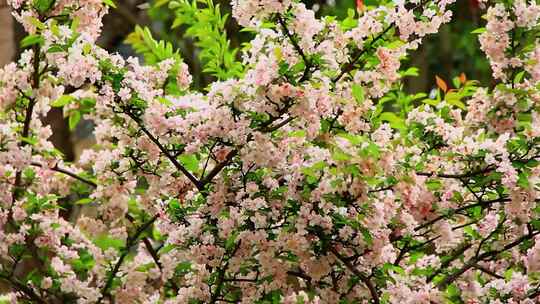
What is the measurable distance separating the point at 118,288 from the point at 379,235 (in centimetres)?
158

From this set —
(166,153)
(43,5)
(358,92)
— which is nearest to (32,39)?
(43,5)

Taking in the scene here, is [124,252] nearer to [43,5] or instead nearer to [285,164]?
[285,164]

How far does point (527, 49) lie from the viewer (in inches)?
163

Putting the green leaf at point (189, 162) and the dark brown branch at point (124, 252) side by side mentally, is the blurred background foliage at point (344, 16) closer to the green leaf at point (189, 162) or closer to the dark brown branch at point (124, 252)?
the dark brown branch at point (124, 252)

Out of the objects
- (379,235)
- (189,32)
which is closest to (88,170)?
(189,32)

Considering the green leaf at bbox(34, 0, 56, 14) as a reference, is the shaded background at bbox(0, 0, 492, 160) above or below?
above

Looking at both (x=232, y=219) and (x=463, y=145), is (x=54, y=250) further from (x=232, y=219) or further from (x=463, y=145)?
(x=463, y=145)

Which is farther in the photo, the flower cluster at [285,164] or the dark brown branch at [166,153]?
the dark brown branch at [166,153]

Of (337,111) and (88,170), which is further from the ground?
(88,170)

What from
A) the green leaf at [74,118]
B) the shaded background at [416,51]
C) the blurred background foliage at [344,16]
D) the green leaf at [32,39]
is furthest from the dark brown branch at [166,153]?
the blurred background foliage at [344,16]

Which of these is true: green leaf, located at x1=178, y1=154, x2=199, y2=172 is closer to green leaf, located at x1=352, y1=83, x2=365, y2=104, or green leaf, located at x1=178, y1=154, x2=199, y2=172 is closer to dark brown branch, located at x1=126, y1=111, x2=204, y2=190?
dark brown branch, located at x1=126, y1=111, x2=204, y2=190

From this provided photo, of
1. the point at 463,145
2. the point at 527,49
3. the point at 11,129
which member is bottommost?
the point at 11,129

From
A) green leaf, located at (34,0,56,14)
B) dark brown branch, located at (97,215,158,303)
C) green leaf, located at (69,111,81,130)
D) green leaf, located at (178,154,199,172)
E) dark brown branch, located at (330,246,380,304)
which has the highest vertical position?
green leaf, located at (69,111,81,130)

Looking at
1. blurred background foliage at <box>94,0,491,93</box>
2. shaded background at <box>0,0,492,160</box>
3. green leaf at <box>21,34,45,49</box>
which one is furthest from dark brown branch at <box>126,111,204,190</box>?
blurred background foliage at <box>94,0,491,93</box>
